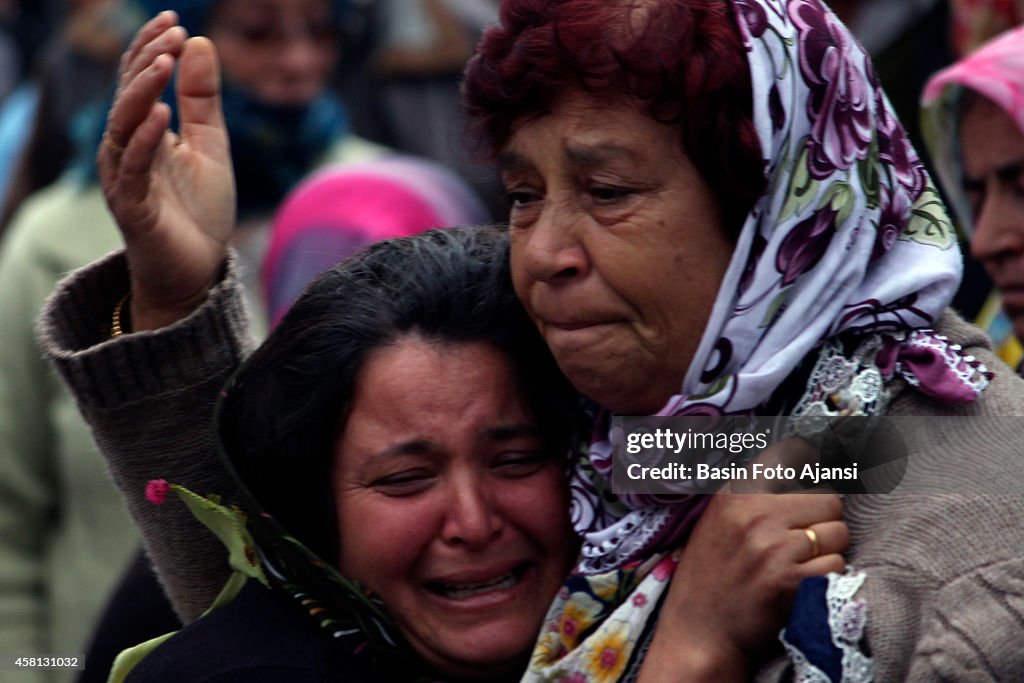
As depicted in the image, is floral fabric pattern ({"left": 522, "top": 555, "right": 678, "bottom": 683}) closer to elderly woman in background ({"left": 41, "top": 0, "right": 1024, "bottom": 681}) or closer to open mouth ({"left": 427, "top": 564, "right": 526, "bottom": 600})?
elderly woman in background ({"left": 41, "top": 0, "right": 1024, "bottom": 681})

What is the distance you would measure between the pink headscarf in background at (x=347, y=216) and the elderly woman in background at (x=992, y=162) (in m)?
1.26

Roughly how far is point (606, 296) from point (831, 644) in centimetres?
58

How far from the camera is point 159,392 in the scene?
9.46 ft

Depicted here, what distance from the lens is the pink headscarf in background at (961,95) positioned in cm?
353

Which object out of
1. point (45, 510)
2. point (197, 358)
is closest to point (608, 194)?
point (197, 358)

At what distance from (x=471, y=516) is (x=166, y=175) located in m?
0.84

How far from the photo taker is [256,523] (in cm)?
279

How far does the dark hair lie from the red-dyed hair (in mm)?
528

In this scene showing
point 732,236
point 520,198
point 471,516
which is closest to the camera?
point 732,236

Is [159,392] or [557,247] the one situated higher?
[557,247]

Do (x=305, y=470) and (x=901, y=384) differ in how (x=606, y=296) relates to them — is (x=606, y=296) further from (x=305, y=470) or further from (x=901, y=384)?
(x=305, y=470)

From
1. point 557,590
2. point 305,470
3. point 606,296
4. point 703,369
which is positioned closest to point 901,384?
point 703,369

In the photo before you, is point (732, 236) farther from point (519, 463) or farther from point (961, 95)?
point (961, 95)

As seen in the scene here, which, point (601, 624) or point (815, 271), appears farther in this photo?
point (601, 624)
